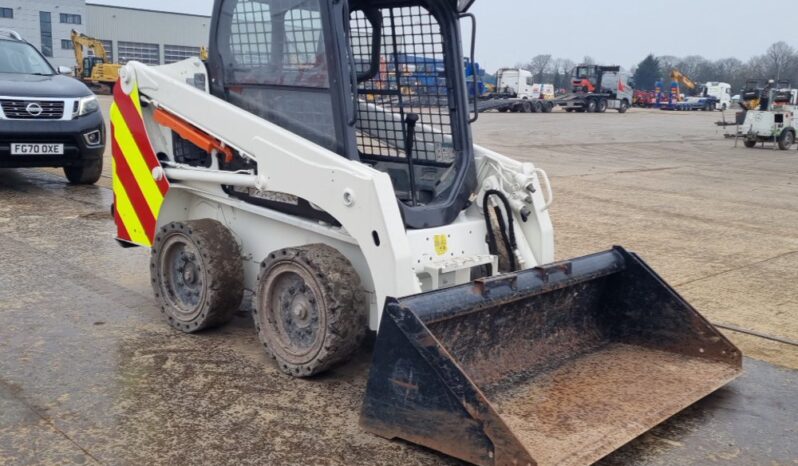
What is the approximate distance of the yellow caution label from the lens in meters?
4.16

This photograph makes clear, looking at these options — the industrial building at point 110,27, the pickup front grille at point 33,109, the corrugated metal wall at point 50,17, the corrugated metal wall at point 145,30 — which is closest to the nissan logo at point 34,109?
the pickup front grille at point 33,109

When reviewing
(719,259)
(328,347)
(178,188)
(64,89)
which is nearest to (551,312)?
(328,347)

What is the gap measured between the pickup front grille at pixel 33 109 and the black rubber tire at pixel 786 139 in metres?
18.9

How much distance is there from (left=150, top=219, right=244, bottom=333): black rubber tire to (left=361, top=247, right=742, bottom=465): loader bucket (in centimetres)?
147

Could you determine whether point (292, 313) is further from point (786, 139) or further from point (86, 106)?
point (786, 139)

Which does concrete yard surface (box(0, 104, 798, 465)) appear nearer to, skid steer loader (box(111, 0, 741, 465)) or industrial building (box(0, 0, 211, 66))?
skid steer loader (box(111, 0, 741, 465))

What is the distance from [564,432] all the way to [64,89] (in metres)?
8.03

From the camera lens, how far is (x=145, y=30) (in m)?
66.1

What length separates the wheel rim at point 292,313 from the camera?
3961 mm

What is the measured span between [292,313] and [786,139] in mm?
21062

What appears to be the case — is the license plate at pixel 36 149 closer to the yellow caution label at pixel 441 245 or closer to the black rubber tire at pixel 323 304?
the black rubber tire at pixel 323 304

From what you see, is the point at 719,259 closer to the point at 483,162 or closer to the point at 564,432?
the point at 483,162

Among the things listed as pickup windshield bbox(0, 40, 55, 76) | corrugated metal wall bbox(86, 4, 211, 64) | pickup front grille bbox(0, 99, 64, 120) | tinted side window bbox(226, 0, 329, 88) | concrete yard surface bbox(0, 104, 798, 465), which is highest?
corrugated metal wall bbox(86, 4, 211, 64)

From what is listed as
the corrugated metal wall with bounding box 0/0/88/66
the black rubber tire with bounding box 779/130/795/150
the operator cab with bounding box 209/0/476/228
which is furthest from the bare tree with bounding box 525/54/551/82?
the operator cab with bounding box 209/0/476/228
